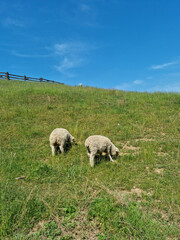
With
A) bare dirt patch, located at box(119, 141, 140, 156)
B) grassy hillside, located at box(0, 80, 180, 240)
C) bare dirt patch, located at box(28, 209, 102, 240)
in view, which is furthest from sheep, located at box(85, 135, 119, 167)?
bare dirt patch, located at box(28, 209, 102, 240)

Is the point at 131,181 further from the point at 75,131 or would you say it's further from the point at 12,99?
the point at 12,99

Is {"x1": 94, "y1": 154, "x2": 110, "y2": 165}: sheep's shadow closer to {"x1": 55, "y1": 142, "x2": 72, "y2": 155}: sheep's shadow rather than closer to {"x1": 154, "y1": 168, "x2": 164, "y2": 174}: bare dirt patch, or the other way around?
{"x1": 55, "y1": 142, "x2": 72, "y2": 155}: sheep's shadow

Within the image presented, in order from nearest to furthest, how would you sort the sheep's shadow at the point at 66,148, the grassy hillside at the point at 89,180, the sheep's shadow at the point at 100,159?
1. the grassy hillside at the point at 89,180
2. the sheep's shadow at the point at 100,159
3. the sheep's shadow at the point at 66,148

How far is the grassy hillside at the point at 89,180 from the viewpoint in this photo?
3.21 meters

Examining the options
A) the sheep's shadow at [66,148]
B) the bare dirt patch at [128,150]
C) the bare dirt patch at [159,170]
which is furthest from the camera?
the sheep's shadow at [66,148]

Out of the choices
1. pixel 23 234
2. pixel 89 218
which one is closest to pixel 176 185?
pixel 89 218

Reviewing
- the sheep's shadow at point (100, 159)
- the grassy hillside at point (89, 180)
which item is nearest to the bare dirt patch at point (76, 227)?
the grassy hillside at point (89, 180)

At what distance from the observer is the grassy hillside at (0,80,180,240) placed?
3.21 m

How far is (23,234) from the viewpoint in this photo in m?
3.00

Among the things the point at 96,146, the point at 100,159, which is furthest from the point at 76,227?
the point at 100,159

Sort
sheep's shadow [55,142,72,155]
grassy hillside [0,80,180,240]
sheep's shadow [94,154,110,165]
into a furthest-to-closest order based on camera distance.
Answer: sheep's shadow [55,142,72,155] → sheep's shadow [94,154,110,165] → grassy hillside [0,80,180,240]

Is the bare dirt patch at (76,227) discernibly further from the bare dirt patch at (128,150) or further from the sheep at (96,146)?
the bare dirt patch at (128,150)

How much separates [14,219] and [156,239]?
2844mm

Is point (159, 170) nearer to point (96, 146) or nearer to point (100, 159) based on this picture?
point (100, 159)
